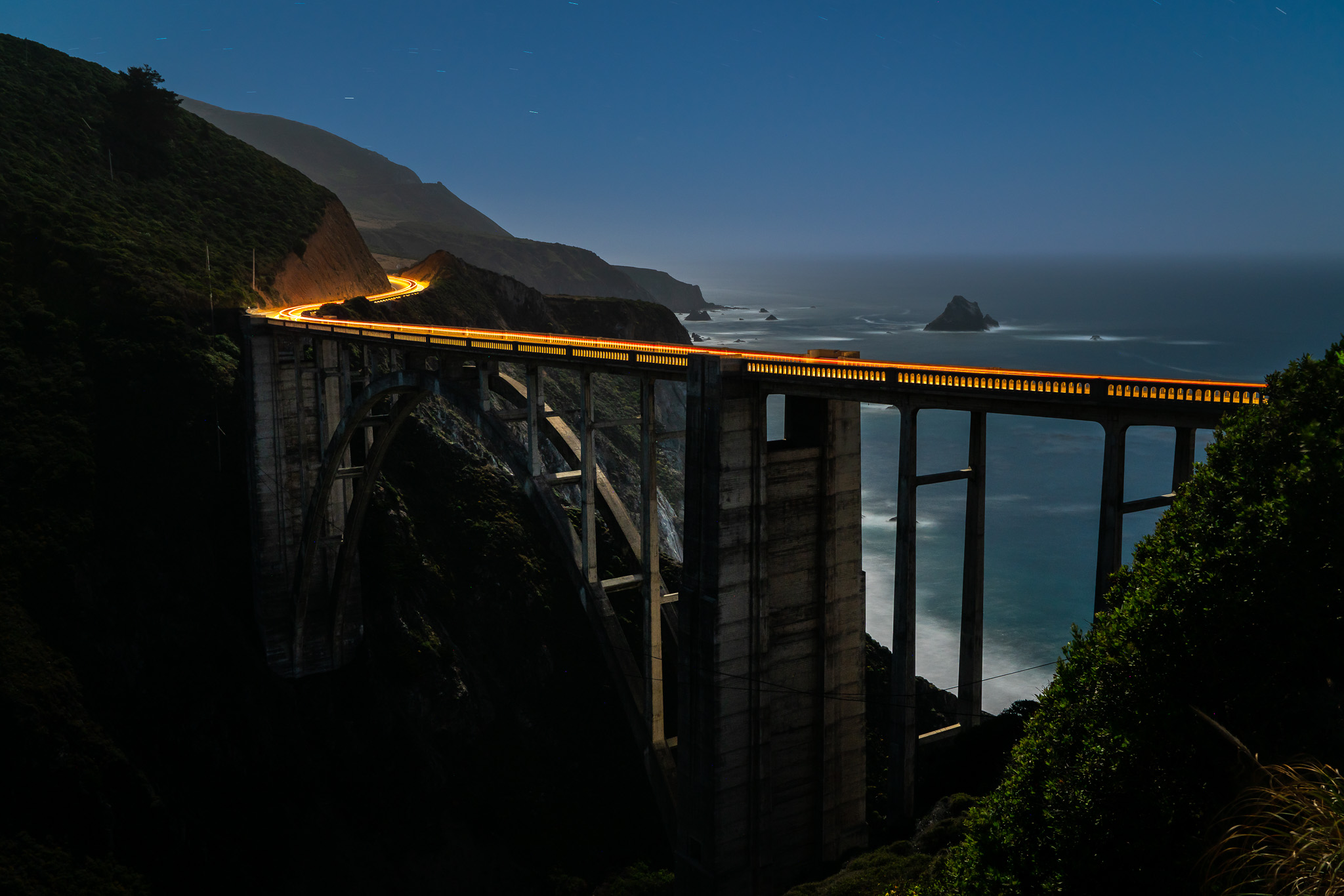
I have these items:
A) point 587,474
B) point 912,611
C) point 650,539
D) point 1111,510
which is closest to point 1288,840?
point 1111,510

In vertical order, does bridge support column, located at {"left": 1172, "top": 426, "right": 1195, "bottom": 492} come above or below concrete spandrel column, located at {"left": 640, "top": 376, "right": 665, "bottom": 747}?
above

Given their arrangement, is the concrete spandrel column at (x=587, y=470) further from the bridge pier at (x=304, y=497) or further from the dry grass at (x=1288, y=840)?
the dry grass at (x=1288, y=840)

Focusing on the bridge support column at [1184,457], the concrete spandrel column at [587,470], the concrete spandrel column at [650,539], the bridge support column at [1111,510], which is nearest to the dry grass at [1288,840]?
the bridge support column at [1111,510]

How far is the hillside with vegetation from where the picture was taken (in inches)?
1462

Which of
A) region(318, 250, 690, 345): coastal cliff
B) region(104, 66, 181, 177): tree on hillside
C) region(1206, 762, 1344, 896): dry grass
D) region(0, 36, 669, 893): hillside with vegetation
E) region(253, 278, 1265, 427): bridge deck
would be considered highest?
region(104, 66, 181, 177): tree on hillside

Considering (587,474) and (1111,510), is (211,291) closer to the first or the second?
(587,474)

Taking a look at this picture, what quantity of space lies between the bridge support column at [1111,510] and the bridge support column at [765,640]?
8848mm

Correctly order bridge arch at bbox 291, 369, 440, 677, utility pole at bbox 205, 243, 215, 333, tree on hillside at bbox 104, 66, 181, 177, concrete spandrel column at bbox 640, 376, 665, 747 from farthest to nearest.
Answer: tree on hillside at bbox 104, 66, 181, 177 → utility pole at bbox 205, 243, 215, 333 → bridge arch at bbox 291, 369, 440, 677 → concrete spandrel column at bbox 640, 376, 665, 747

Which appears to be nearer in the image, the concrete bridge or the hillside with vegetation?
the concrete bridge

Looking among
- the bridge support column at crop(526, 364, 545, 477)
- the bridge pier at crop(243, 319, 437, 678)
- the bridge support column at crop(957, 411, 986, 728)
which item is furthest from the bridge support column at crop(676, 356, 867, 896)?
the bridge pier at crop(243, 319, 437, 678)

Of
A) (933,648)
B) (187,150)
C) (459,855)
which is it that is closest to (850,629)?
(459,855)

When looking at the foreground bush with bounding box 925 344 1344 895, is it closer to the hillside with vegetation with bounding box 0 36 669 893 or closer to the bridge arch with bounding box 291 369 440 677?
the bridge arch with bounding box 291 369 440 677

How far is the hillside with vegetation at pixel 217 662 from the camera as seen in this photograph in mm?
37125

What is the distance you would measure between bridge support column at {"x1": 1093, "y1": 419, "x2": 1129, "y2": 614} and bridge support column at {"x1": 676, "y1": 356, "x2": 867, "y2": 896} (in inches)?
348
